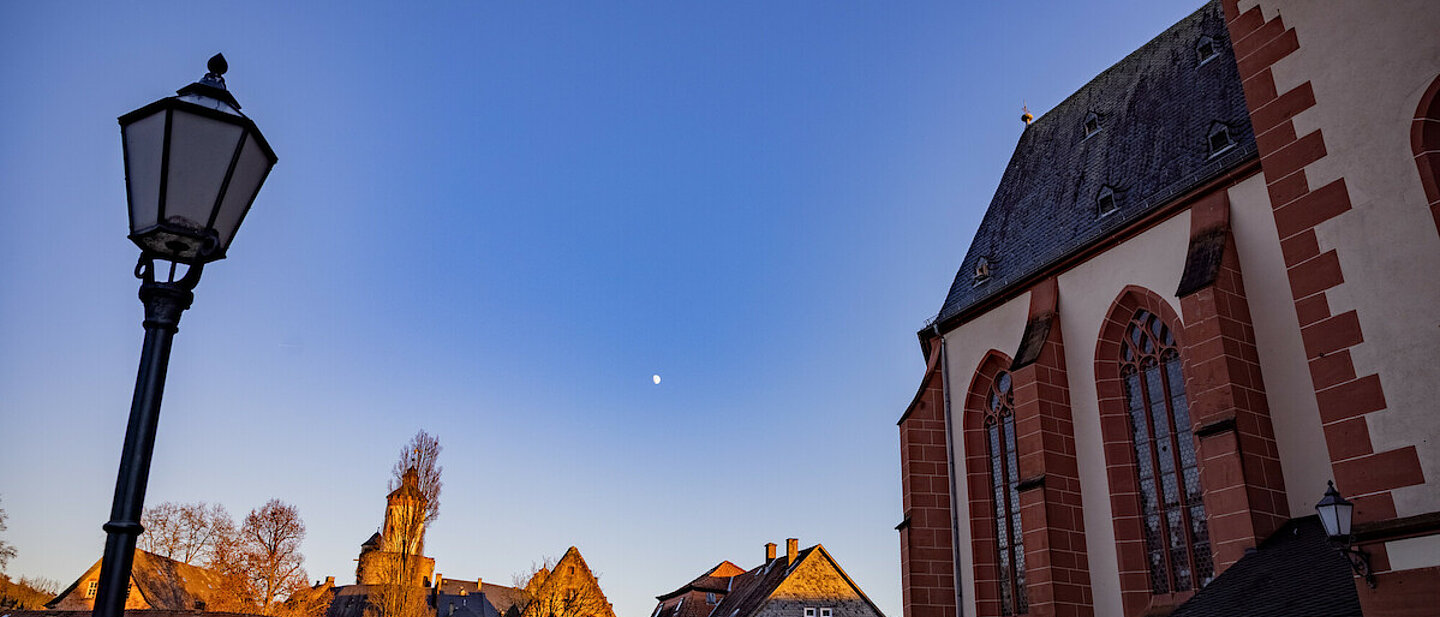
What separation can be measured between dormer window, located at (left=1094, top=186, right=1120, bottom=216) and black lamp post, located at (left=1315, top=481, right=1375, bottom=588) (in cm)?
1097

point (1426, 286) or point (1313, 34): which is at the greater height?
point (1313, 34)

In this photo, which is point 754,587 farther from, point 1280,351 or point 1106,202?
point 1280,351

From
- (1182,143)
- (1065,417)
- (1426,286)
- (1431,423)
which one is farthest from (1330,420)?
(1182,143)

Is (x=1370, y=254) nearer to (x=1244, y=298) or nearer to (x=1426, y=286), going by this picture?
(x=1426, y=286)

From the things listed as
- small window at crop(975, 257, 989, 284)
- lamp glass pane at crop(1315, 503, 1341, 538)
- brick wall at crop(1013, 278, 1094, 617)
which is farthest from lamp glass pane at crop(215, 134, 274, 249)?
small window at crop(975, 257, 989, 284)

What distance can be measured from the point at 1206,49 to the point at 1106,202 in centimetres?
398

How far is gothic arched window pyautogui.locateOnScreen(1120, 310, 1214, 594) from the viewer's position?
1456cm

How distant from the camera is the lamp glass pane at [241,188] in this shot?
3.17m

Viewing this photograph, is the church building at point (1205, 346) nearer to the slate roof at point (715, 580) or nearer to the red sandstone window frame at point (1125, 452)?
the red sandstone window frame at point (1125, 452)

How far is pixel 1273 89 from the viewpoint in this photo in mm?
9945

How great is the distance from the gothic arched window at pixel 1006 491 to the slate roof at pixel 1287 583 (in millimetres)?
5266

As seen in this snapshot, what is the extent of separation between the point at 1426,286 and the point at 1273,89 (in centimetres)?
293

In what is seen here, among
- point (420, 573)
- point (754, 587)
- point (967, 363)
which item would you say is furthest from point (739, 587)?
point (967, 363)

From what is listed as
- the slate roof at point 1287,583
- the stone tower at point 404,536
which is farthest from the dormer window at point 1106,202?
the stone tower at point 404,536
